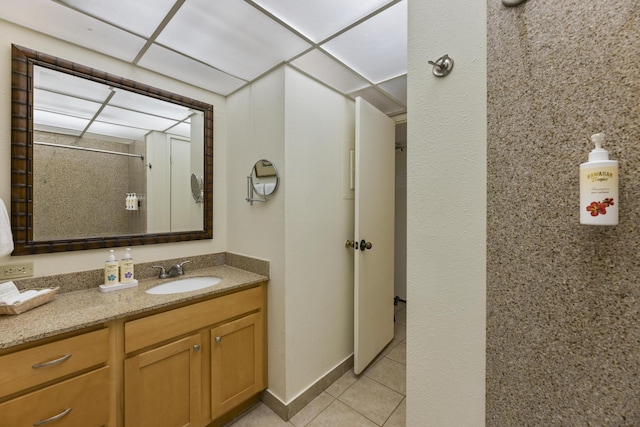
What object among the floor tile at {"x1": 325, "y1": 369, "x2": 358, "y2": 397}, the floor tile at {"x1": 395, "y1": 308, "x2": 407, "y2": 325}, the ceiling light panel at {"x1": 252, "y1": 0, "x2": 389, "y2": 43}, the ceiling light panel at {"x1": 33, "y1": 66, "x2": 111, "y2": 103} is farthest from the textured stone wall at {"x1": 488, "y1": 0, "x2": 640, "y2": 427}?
the floor tile at {"x1": 395, "y1": 308, "x2": 407, "y2": 325}

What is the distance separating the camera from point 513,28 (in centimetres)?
66

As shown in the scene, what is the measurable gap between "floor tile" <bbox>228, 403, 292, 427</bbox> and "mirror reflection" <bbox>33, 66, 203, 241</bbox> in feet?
4.25

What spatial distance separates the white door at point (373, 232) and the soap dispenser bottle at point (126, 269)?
1.47 meters

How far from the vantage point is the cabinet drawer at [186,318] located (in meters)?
1.19

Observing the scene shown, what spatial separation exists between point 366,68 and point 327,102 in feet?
1.19

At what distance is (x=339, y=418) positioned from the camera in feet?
5.28

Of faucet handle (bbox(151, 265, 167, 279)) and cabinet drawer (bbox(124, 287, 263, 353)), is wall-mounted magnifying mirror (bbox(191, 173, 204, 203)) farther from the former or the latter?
cabinet drawer (bbox(124, 287, 263, 353))

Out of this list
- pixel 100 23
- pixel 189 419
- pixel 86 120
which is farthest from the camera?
pixel 86 120

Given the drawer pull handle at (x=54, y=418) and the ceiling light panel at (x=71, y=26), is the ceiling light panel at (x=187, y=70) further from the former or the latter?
the drawer pull handle at (x=54, y=418)

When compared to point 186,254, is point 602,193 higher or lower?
higher

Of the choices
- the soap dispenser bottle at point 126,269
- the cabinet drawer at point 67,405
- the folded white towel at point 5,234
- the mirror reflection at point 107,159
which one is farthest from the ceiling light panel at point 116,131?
the cabinet drawer at point 67,405

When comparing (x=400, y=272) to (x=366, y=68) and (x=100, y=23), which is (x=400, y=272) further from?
(x=100, y=23)

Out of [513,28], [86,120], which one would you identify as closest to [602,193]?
[513,28]

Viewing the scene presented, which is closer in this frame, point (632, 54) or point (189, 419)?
point (632, 54)
